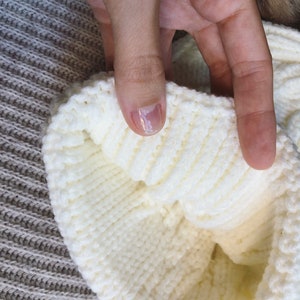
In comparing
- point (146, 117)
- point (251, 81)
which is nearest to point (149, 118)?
point (146, 117)

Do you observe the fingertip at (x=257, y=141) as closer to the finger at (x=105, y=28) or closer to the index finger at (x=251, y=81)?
the index finger at (x=251, y=81)

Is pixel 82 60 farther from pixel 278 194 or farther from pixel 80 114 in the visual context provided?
pixel 278 194

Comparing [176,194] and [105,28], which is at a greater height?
[105,28]

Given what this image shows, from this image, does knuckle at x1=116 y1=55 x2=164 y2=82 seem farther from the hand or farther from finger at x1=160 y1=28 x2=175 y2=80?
finger at x1=160 y1=28 x2=175 y2=80

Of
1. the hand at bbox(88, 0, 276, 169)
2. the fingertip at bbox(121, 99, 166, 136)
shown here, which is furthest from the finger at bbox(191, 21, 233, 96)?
the fingertip at bbox(121, 99, 166, 136)

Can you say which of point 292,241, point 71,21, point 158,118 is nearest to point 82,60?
point 71,21

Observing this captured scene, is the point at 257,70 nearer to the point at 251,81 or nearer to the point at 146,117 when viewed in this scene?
the point at 251,81

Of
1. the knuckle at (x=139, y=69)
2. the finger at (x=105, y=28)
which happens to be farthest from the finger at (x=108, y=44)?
the knuckle at (x=139, y=69)
